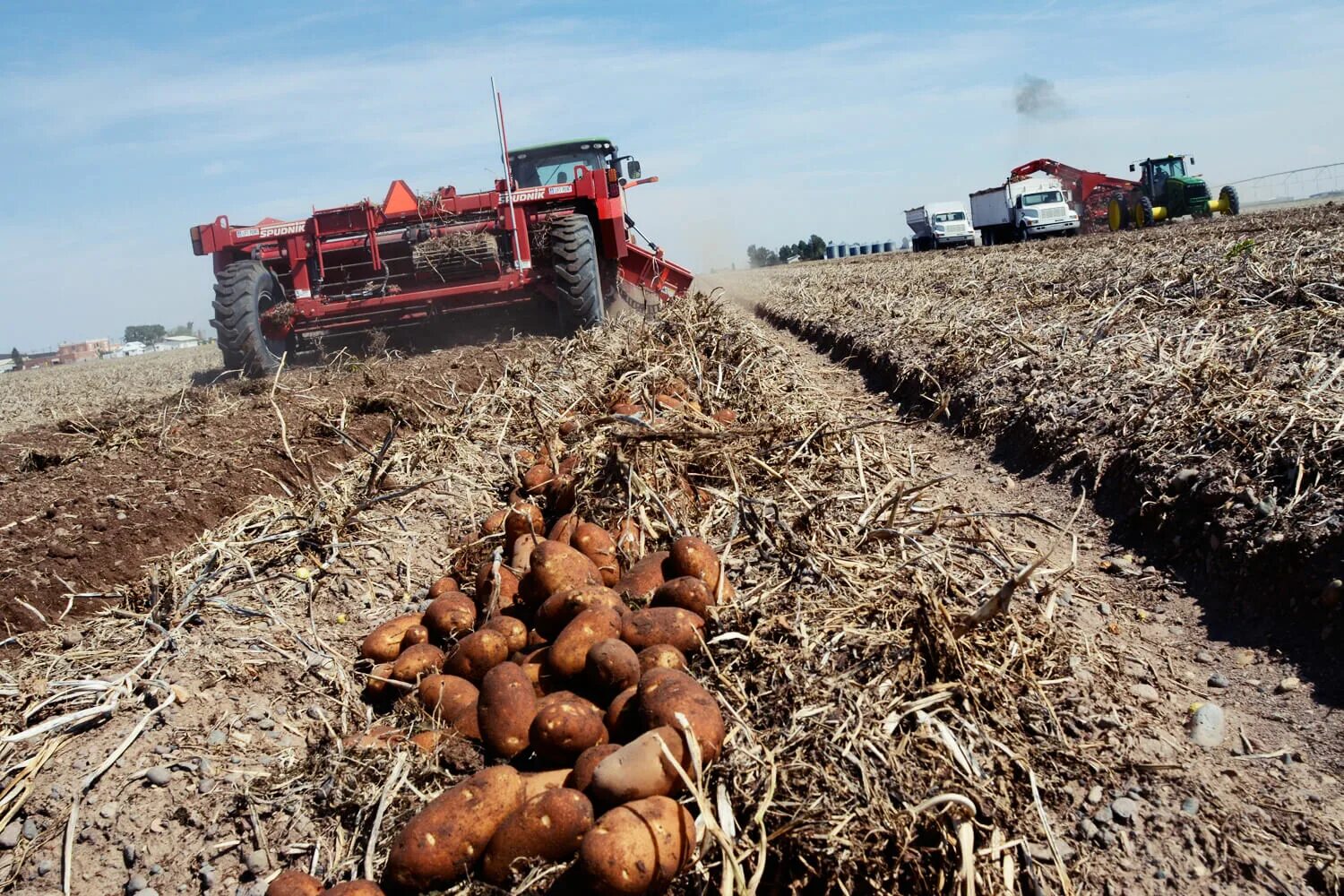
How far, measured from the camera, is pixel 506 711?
262 centimetres

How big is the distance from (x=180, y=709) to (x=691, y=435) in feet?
7.16

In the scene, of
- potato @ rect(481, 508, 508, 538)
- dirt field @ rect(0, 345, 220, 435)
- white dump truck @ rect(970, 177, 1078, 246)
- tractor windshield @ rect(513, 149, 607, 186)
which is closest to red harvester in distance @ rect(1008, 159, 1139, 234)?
white dump truck @ rect(970, 177, 1078, 246)

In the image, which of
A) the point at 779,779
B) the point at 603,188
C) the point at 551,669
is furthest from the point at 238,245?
the point at 779,779

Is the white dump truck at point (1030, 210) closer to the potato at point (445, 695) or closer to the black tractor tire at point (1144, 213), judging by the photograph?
the black tractor tire at point (1144, 213)

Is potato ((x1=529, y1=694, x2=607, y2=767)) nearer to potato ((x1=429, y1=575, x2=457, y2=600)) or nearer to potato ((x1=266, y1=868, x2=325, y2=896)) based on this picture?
potato ((x1=266, y1=868, x2=325, y2=896))

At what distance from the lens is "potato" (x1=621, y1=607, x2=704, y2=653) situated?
2803mm

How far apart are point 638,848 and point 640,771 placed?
20 cm

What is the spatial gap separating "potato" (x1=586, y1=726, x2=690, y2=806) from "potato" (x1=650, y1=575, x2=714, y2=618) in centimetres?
65

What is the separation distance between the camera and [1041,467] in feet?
17.5

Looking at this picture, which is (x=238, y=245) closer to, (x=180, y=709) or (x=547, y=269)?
(x=547, y=269)

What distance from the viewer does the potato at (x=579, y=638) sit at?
275 centimetres

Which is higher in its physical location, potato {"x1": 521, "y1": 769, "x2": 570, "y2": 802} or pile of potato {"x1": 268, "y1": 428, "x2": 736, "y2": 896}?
pile of potato {"x1": 268, "y1": 428, "x2": 736, "y2": 896}

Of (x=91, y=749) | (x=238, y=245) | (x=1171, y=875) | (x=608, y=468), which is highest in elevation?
(x=238, y=245)

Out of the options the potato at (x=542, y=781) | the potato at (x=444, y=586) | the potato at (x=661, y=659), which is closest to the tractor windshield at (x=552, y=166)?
the potato at (x=444, y=586)
